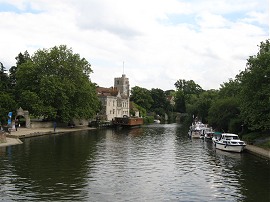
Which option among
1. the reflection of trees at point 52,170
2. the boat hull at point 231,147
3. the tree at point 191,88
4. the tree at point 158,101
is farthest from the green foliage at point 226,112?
the tree at point 191,88

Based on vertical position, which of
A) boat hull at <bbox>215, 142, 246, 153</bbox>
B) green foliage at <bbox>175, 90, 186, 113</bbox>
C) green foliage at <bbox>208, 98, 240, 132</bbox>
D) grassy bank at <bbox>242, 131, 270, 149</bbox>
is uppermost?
green foliage at <bbox>175, 90, 186, 113</bbox>

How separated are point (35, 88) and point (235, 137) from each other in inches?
1688

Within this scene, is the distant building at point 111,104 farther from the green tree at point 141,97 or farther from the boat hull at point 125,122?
the green tree at point 141,97

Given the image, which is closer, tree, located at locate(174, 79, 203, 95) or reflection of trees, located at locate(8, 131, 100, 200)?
reflection of trees, located at locate(8, 131, 100, 200)

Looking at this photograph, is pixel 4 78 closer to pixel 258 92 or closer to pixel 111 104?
pixel 111 104

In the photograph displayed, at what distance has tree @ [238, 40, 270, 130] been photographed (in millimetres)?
40250

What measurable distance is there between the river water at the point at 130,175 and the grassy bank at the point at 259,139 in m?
4.34

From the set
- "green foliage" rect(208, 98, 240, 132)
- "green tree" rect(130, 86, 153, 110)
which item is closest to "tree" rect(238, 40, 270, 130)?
"green foliage" rect(208, 98, 240, 132)

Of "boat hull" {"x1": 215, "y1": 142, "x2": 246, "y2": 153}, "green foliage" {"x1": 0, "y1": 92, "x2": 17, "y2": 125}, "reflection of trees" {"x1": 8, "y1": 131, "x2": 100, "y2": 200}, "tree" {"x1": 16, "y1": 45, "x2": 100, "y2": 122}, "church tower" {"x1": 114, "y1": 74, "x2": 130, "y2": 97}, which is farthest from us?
Answer: "church tower" {"x1": 114, "y1": 74, "x2": 130, "y2": 97}

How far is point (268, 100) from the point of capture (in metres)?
40.1

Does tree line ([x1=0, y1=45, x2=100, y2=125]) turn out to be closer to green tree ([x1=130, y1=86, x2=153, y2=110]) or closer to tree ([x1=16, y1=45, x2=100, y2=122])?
tree ([x1=16, y1=45, x2=100, y2=122])

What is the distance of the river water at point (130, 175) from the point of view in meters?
20.6

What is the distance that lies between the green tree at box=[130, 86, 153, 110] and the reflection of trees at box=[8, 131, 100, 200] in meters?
106

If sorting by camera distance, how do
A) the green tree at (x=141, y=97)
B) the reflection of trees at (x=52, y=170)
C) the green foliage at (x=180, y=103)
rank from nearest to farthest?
the reflection of trees at (x=52, y=170) < the green tree at (x=141, y=97) < the green foliage at (x=180, y=103)
